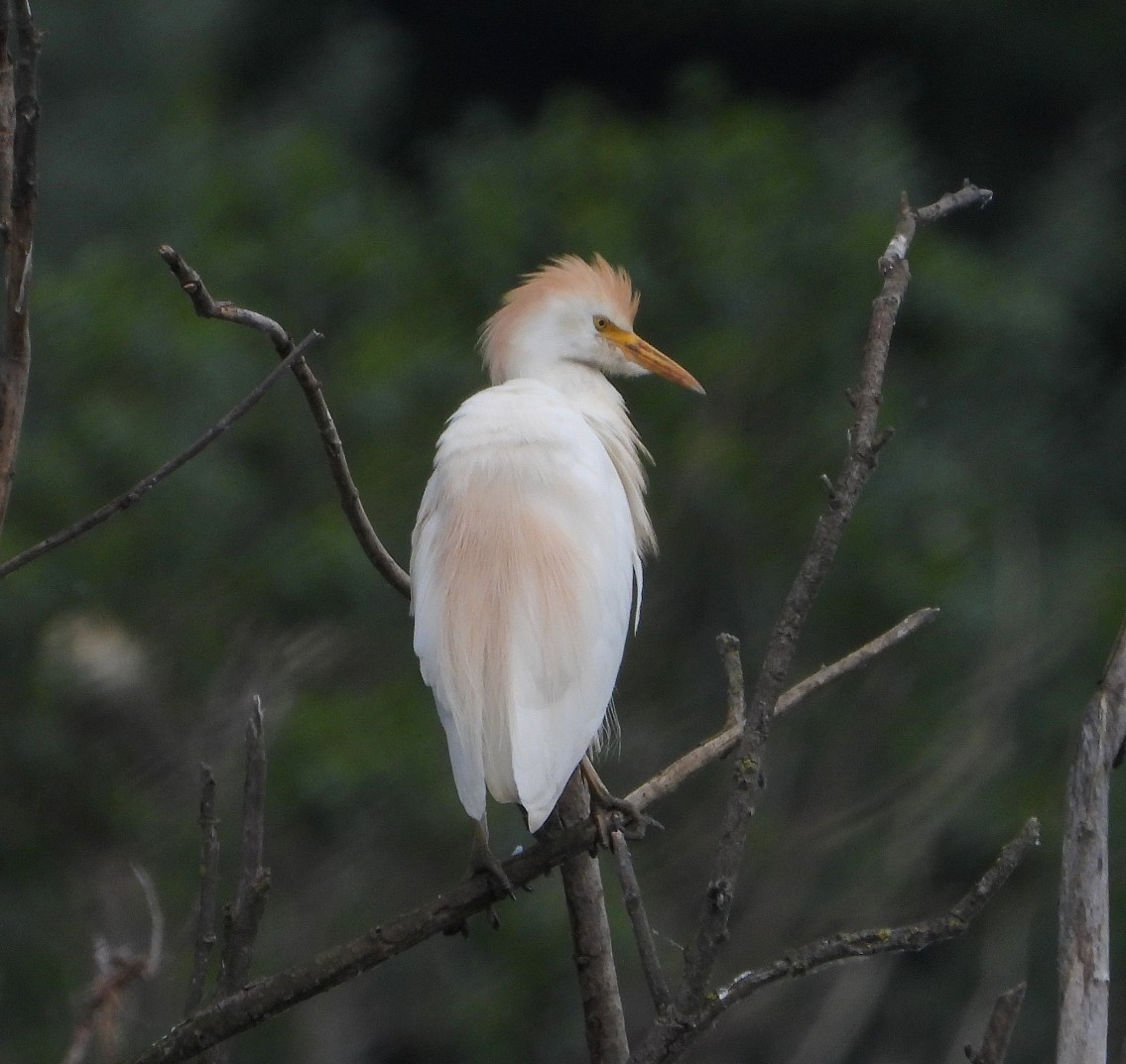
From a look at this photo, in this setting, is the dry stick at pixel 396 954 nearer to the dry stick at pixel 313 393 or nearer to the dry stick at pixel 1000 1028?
the dry stick at pixel 1000 1028

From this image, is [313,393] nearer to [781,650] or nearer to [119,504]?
[119,504]

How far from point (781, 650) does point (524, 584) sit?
62cm

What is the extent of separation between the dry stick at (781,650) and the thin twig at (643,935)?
0.28ft

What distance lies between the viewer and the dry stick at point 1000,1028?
4.27 feet

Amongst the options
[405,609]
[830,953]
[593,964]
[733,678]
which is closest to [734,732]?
[733,678]

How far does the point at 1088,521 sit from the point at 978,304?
1.07 metres

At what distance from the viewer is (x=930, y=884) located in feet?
14.5

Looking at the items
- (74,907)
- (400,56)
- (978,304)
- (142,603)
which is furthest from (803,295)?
(400,56)

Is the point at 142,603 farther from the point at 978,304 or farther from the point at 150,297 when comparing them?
the point at 978,304

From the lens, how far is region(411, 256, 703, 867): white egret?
1.79 meters

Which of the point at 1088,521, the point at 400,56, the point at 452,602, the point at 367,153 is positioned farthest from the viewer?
the point at 400,56

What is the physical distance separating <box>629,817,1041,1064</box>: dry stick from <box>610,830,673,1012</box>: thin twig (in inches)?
2.3

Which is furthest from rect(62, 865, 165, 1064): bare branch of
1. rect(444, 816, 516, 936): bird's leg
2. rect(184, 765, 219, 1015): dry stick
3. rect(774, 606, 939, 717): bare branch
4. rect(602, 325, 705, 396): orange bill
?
rect(602, 325, 705, 396): orange bill

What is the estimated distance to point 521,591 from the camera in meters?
1.96
